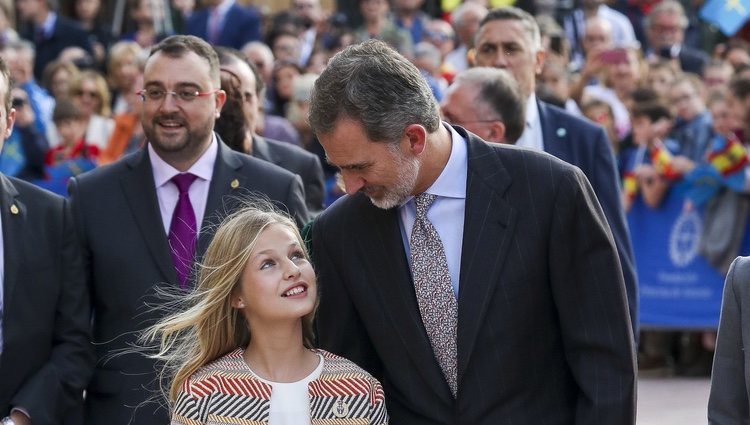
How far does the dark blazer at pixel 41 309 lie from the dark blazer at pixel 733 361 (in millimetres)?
2345

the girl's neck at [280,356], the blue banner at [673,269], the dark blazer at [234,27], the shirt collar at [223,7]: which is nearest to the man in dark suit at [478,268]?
the girl's neck at [280,356]

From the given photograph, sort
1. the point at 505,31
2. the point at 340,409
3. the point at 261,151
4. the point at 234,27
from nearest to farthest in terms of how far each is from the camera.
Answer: the point at 340,409
the point at 261,151
the point at 505,31
the point at 234,27

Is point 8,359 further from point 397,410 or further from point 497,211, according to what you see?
point 497,211

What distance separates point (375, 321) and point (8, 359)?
4.95ft

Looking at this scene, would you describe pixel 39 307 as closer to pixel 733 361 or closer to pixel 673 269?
pixel 733 361

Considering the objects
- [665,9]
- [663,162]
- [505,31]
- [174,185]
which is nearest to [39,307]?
[174,185]

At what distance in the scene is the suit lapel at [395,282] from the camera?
4.02 metres

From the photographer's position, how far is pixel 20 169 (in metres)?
10.4

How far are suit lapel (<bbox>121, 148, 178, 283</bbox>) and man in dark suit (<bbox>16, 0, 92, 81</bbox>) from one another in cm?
943

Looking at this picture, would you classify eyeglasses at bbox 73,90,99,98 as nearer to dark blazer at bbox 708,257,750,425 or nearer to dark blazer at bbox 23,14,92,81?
dark blazer at bbox 23,14,92,81

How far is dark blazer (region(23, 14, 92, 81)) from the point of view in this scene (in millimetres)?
14352

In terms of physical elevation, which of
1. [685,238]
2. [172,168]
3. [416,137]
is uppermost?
[416,137]

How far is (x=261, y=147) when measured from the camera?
6.43 m

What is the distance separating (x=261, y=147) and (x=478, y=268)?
2.64 m
